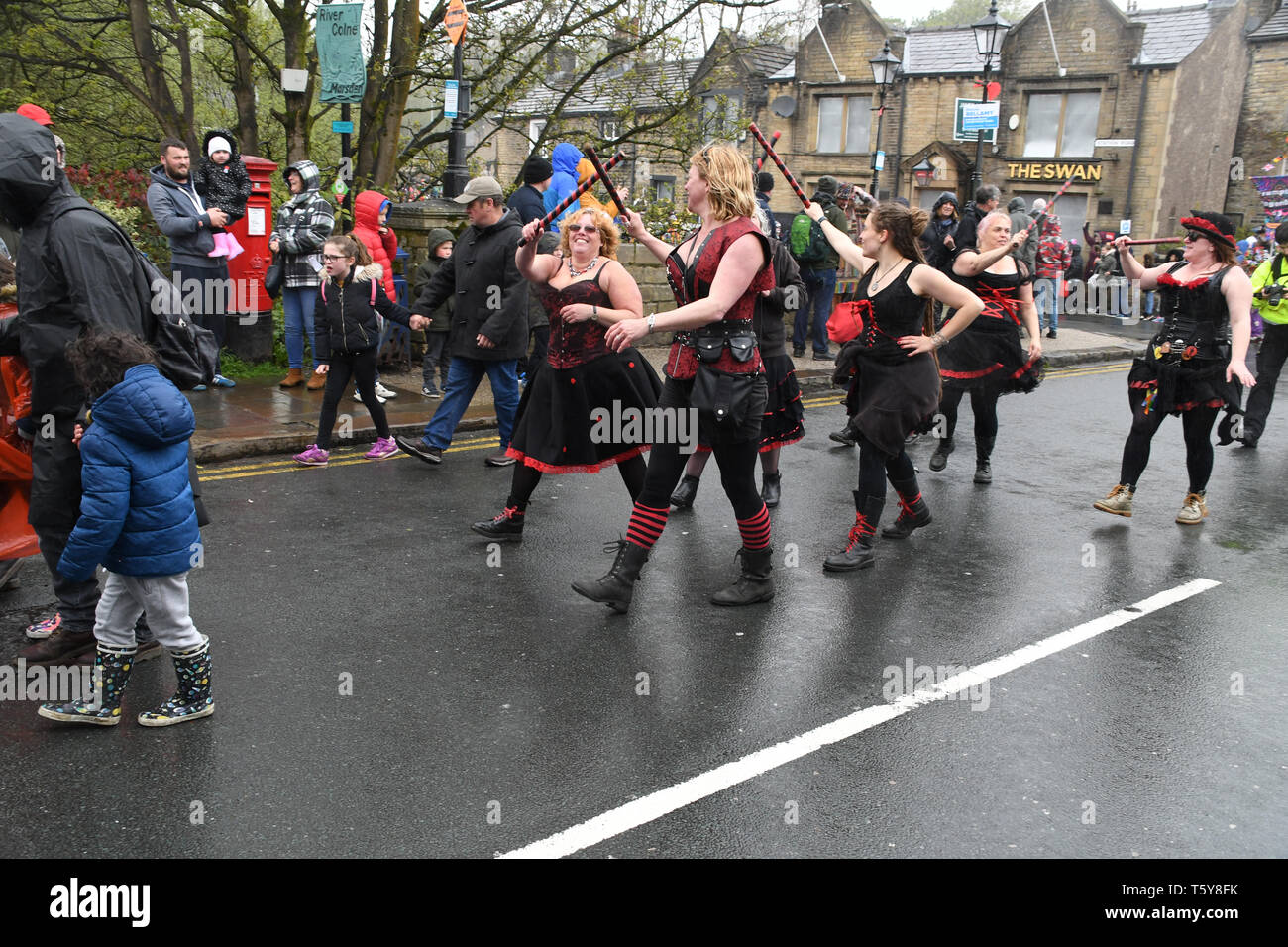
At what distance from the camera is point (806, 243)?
13000mm

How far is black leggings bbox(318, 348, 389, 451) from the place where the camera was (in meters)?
7.80

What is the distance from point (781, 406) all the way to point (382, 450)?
3.12m

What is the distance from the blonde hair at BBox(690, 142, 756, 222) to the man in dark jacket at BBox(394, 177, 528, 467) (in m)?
2.52

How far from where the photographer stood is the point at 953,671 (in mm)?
4680

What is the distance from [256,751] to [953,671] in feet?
9.29

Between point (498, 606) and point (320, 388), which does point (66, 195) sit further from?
point (320, 388)

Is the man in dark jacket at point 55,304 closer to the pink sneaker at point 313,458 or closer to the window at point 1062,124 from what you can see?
the pink sneaker at point 313,458

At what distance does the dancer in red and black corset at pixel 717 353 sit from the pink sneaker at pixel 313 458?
3386mm

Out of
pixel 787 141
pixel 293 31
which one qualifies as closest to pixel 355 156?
pixel 293 31

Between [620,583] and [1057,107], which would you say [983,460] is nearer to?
[620,583]

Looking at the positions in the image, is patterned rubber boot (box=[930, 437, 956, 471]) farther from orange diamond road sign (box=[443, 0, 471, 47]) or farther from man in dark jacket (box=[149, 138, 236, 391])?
orange diamond road sign (box=[443, 0, 471, 47])
